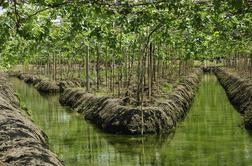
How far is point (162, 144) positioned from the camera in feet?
81.7

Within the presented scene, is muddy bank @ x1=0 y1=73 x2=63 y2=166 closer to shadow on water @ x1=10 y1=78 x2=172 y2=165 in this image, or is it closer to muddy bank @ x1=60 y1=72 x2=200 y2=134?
shadow on water @ x1=10 y1=78 x2=172 y2=165

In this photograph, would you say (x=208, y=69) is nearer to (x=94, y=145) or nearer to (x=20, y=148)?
(x=94, y=145)

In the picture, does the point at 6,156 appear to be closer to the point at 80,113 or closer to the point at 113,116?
the point at 113,116

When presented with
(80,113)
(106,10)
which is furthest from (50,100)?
(106,10)

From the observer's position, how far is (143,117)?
2783 centimetres

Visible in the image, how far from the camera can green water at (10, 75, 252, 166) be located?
21.3 meters

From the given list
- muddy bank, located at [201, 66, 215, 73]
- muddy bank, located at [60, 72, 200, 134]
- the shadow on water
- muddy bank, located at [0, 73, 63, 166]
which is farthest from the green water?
muddy bank, located at [201, 66, 215, 73]

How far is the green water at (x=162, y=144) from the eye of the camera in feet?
70.0

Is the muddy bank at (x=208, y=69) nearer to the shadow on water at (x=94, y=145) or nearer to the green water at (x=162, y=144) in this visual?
the green water at (x=162, y=144)

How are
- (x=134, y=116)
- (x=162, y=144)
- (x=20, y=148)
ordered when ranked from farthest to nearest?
(x=134, y=116), (x=162, y=144), (x=20, y=148)

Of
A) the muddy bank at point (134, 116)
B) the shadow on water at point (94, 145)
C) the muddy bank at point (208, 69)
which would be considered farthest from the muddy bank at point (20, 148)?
the muddy bank at point (208, 69)

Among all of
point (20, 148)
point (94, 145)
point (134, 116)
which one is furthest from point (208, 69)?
point (20, 148)

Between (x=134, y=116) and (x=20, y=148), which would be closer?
(x=20, y=148)

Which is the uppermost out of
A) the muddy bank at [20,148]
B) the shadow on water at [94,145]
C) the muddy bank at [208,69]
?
the muddy bank at [20,148]
